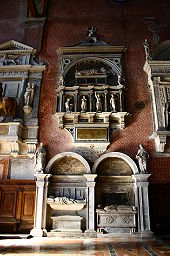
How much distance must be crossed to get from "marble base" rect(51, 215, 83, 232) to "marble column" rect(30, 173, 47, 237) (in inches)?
19.2

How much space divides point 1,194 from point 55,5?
9294 millimetres

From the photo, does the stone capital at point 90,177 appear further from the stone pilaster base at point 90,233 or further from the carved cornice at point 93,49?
the carved cornice at point 93,49

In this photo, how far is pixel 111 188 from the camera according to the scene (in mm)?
10375

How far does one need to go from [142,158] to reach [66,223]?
3.56 m

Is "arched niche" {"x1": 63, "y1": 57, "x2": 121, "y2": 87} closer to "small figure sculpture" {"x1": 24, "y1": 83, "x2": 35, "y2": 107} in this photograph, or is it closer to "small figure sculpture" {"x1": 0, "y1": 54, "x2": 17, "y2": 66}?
"small figure sculpture" {"x1": 24, "y1": 83, "x2": 35, "y2": 107}

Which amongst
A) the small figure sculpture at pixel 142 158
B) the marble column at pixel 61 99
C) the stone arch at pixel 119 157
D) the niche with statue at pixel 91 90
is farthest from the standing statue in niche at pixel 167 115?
the marble column at pixel 61 99

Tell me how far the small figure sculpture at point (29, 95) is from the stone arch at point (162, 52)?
542cm

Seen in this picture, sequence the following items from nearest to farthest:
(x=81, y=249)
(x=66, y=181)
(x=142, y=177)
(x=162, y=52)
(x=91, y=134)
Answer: (x=81, y=249) → (x=142, y=177) → (x=66, y=181) → (x=91, y=134) → (x=162, y=52)

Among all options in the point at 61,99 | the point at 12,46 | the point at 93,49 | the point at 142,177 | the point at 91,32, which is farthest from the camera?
the point at 12,46

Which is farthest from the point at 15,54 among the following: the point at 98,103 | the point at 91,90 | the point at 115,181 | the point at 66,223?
the point at 66,223

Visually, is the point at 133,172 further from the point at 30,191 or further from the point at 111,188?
the point at 30,191

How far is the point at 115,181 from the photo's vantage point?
1045 centimetres

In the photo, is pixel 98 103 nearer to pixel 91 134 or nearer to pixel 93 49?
pixel 91 134

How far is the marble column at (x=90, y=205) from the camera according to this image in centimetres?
938
